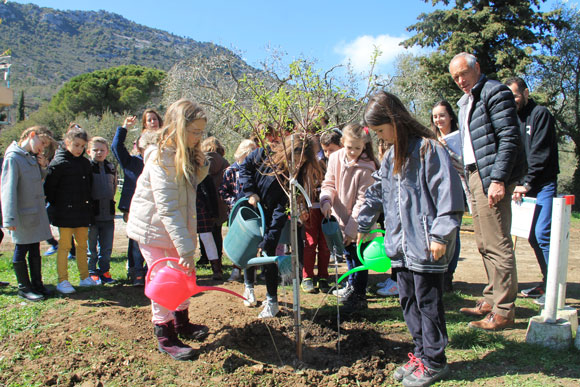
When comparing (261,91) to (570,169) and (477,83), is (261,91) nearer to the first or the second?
(477,83)

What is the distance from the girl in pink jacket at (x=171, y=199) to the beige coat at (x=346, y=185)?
56.9 inches

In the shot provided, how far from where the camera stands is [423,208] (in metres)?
2.56

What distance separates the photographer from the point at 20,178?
4.11 meters

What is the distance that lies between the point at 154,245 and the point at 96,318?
1.11 m

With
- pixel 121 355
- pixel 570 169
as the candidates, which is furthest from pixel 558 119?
pixel 121 355

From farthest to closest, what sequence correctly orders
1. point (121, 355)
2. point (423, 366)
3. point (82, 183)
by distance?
point (82, 183) → point (121, 355) → point (423, 366)

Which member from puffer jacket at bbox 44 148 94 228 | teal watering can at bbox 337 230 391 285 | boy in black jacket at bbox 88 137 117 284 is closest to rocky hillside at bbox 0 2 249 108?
boy in black jacket at bbox 88 137 117 284

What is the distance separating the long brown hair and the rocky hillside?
239 feet

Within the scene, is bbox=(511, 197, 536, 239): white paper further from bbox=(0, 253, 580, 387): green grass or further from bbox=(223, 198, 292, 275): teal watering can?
bbox=(223, 198, 292, 275): teal watering can

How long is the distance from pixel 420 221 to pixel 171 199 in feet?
5.44

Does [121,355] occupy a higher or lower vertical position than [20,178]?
lower

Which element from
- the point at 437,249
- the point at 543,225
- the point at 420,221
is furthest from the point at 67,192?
the point at 543,225

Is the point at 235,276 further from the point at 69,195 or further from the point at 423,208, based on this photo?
the point at 423,208

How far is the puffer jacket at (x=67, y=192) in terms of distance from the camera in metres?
4.43
